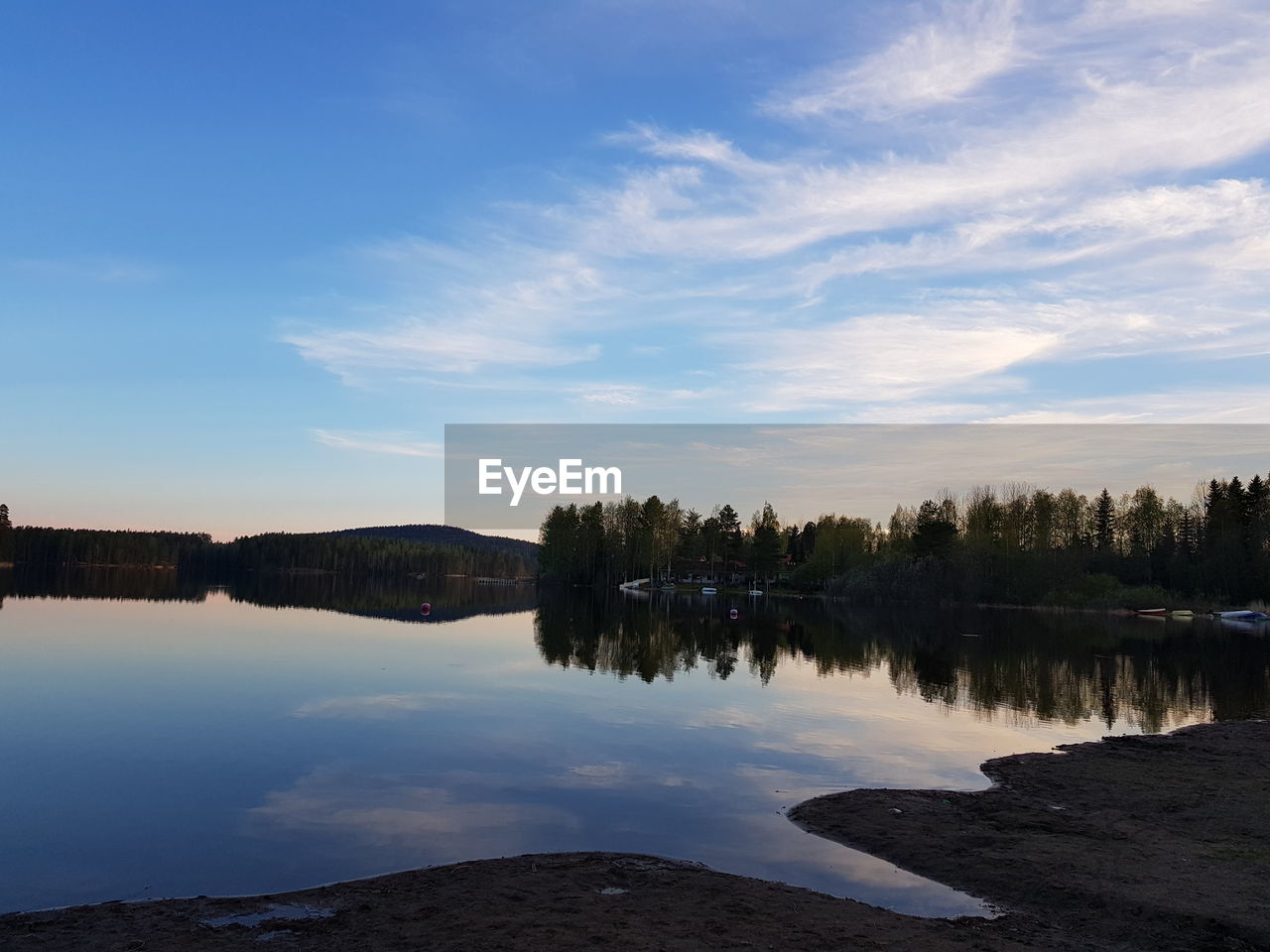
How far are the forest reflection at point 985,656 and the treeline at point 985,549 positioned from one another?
2842 centimetres

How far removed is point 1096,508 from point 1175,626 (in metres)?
64.5

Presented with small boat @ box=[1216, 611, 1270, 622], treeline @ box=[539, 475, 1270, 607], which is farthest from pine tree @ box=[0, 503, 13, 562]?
small boat @ box=[1216, 611, 1270, 622]

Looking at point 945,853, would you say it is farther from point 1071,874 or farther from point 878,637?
point 878,637

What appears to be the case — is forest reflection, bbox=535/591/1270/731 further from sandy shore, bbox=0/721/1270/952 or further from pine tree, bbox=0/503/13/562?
pine tree, bbox=0/503/13/562

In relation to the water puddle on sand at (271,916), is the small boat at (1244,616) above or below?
below

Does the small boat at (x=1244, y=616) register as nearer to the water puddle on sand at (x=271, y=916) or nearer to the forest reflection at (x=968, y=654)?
the forest reflection at (x=968, y=654)

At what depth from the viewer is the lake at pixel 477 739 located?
12.0 m

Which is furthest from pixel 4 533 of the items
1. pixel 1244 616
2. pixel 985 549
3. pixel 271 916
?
pixel 1244 616

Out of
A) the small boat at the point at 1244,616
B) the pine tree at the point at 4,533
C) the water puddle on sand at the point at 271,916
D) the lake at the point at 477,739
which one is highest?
the pine tree at the point at 4,533

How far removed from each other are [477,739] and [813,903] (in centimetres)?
1198

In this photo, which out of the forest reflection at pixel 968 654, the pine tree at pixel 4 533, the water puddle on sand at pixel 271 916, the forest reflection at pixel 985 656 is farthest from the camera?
the pine tree at pixel 4 533

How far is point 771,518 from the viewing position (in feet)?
575

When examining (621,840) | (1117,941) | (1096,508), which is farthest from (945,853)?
(1096,508)

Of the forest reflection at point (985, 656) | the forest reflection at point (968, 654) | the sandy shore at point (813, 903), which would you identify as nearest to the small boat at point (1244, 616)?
the forest reflection at point (968, 654)
